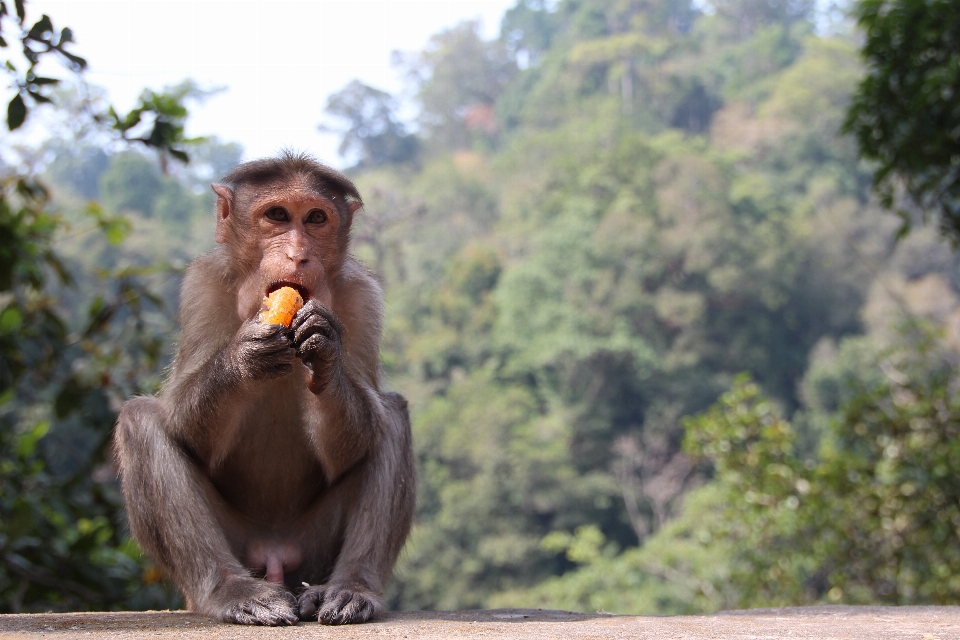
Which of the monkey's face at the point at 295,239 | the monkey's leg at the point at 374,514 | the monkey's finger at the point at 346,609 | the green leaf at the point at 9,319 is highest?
the green leaf at the point at 9,319

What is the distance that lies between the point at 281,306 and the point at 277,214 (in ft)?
1.60

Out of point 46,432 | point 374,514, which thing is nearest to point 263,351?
point 374,514

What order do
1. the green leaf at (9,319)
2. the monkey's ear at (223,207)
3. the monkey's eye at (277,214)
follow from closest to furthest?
the monkey's eye at (277,214) → the monkey's ear at (223,207) → the green leaf at (9,319)

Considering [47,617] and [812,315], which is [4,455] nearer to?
[47,617]

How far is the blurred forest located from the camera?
290 inches

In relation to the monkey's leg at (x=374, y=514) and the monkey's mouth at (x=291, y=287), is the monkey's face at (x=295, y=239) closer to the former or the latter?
the monkey's mouth at (x=291, y=287)

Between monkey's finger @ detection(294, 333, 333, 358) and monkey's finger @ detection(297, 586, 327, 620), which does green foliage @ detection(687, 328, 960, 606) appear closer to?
monkey's finger @ detection(297, 586, 327, 620)

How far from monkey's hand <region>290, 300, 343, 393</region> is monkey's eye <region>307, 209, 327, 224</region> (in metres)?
0.51

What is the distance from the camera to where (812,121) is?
61469 mm

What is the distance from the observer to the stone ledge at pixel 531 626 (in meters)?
2.78

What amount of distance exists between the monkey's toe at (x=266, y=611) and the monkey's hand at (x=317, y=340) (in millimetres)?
675

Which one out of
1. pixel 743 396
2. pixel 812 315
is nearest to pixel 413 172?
pixel 812 315

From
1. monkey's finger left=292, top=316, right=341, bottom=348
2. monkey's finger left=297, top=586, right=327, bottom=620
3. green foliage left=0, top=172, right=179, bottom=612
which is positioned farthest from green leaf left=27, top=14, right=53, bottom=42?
monkey's finger left=297, top=586, right=327, bottom=620

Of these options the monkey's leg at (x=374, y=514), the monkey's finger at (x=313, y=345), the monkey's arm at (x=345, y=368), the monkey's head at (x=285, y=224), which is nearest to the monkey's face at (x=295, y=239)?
the monkey's head at (x=285, y=224)
